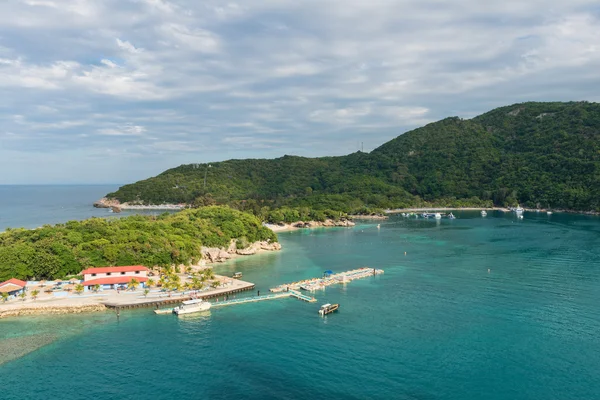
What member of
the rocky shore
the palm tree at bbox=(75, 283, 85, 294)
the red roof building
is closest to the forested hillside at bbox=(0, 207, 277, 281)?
the red roof building

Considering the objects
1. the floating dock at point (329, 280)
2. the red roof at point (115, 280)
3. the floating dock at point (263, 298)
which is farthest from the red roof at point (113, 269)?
the floating dock at point (329, 280)

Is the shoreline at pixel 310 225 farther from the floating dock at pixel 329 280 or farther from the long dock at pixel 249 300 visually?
the long dock at pixel 249 300

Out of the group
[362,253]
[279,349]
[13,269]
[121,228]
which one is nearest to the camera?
[279,349]

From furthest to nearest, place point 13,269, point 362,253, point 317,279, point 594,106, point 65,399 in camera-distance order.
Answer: point 594,106 < point 362,253 < point 317,279 < point 13,269 < point 65,399

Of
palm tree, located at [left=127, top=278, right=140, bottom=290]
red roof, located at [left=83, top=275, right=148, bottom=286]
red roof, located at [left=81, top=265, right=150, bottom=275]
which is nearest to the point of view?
red roof, located at [left=83, top=275, right=148, bottom=286]

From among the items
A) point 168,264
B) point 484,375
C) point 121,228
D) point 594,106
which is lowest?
point 484,375

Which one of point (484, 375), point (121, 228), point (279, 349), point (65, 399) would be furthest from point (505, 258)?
point (65, 399)

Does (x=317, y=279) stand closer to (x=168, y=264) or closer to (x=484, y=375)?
(x=168, y=264)

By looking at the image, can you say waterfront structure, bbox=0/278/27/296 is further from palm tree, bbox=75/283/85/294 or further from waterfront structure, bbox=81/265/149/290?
waterfront structure, bbox=81/265/149/290
